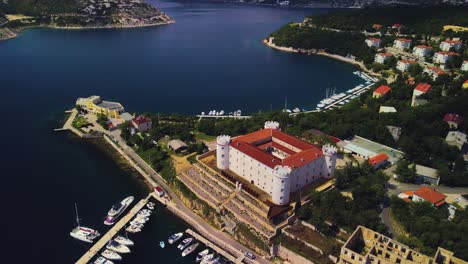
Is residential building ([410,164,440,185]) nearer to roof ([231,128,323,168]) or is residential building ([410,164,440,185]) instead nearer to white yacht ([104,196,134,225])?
roof ([231,128,323,168])

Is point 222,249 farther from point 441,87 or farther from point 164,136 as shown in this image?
point 441,87

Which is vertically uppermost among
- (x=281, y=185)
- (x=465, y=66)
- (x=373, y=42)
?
(x=373, y=42)

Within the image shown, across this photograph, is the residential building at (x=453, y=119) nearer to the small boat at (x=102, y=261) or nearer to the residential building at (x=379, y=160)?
the residential building at (x=379, y=160)

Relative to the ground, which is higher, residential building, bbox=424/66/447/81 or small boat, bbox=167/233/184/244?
residential building, bbox=424/66/447/81

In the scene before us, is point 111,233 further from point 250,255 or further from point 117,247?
point 250,255

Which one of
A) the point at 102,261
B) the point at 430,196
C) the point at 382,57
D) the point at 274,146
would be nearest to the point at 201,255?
the point at 102,261

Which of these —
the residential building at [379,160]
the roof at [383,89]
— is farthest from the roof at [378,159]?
the roof at [383,89]

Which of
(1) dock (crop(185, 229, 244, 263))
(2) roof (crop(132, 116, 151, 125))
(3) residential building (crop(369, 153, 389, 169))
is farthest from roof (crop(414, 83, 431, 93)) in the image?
(1) dock (crop(185, 229, 244, 263))
